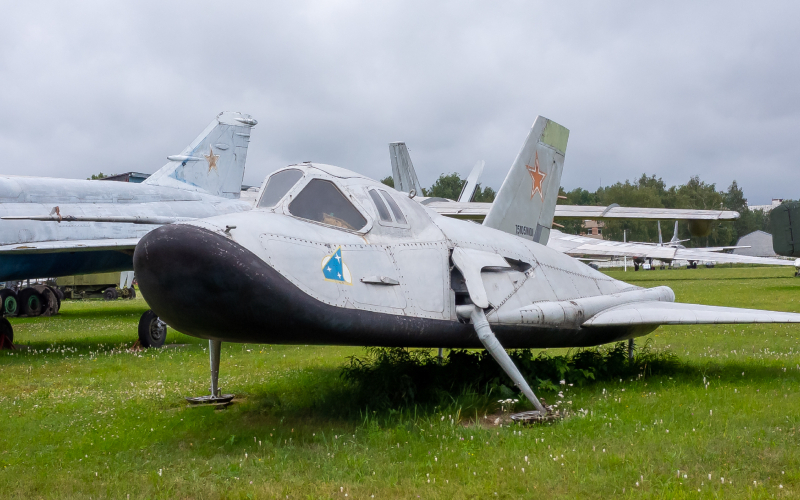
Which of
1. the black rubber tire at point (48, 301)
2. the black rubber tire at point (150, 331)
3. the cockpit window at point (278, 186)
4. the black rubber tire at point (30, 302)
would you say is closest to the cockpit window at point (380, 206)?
the cockpit window at point (278, 186)

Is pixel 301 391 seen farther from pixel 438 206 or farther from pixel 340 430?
pixel 438 206

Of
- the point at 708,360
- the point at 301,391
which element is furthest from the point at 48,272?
the point at 708,360

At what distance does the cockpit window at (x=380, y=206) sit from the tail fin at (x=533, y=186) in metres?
2.88

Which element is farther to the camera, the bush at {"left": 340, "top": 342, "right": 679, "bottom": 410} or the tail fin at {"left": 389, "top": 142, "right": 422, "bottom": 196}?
the tail fin at {"left": 389, "top": 142, "right": 422, "bottom": 196}

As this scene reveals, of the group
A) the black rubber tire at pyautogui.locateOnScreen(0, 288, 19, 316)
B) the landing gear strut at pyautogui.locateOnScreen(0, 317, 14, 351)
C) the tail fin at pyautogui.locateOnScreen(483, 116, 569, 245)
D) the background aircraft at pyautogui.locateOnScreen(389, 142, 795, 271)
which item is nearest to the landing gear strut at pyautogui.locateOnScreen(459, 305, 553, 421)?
the tail fin at pyautogui.locateOnScreen(483, 116, 569, 245)

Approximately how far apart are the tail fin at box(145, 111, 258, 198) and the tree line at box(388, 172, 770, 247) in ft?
207

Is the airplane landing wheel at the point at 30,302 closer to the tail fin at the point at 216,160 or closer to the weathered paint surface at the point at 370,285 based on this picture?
the tail fin at the point at 216,160

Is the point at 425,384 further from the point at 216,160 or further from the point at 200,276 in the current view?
the point at 216,160

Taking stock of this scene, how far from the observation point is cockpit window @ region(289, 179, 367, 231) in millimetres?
5617

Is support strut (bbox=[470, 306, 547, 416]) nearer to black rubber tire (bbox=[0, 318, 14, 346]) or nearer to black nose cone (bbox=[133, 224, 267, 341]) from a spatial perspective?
black nose cone (bbox=[133, 224, 267, 341])

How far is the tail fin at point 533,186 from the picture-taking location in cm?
889

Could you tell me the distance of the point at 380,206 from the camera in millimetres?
6016

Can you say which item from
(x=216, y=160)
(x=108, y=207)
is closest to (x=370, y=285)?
(x=108, y=207)

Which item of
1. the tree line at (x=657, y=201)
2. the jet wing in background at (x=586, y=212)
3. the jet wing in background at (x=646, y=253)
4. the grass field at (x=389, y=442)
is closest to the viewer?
the grass field at (x=389, y=442)
